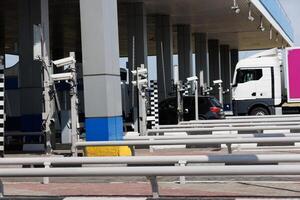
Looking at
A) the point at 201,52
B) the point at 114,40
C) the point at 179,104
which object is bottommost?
the point at 179,104

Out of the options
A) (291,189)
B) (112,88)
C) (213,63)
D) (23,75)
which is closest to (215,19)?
(213,63)

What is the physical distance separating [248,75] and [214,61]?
54.0ft

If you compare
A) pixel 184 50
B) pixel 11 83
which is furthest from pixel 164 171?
pixel 184 50

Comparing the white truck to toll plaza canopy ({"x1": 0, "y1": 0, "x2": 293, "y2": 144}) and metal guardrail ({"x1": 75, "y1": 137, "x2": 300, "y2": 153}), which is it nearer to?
toll plaza canopy ({"x1": 0, "y1": 0, "x2": 293, "y2": 144})

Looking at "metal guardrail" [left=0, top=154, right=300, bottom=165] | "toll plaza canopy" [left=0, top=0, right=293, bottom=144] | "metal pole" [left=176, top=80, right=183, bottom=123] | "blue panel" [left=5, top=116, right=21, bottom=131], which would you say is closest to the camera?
"metal guardrail" [left=0, top=154, right=300, bottom=165]

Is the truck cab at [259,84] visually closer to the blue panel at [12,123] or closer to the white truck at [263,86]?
the white truck at [263,86]

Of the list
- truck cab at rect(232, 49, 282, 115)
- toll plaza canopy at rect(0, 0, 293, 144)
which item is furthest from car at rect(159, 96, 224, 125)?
truck cab at rect(232, 49, 282, 115)

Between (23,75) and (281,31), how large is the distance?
81.0ft

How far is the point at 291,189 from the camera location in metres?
9.90

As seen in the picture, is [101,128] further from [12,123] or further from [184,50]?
[184,50]

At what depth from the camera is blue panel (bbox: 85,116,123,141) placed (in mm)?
14961

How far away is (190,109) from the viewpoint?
28.2 m

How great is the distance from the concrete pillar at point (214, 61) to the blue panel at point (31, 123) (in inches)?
1033

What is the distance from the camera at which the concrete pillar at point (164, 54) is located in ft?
109
